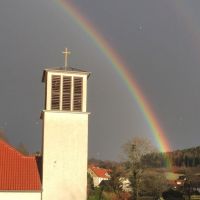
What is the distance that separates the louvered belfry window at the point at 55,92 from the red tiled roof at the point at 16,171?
3.95m

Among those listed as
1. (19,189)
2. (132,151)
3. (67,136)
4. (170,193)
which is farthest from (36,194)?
(132,151)

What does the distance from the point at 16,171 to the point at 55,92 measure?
18.8 feet

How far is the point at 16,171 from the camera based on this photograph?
27.3 meters

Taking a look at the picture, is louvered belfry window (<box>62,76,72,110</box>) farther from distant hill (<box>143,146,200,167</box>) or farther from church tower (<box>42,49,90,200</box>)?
distant hill (<box>143,146,200,167</box>)

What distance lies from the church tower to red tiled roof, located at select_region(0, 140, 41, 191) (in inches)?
34.6

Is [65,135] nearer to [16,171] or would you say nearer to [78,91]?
[78,91]

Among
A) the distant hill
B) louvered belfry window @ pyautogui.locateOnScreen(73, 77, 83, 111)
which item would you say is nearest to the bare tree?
louvered belfry window @ pyautogui.locateOnScreen(73, 77, 83, 111)

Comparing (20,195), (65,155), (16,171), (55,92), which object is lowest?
(20,195)

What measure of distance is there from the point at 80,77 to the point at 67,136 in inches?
162

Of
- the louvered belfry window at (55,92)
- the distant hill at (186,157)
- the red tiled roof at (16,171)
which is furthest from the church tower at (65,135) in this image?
the distant hill at (186,157)

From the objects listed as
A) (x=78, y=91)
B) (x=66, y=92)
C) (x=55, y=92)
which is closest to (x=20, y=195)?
(x=55, y=92)

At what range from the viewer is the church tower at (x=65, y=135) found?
26.8 m

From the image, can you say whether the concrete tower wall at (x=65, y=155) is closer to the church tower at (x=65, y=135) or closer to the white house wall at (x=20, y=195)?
the church tower at (x=65, y=135)

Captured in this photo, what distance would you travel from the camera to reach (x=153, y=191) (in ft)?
192
